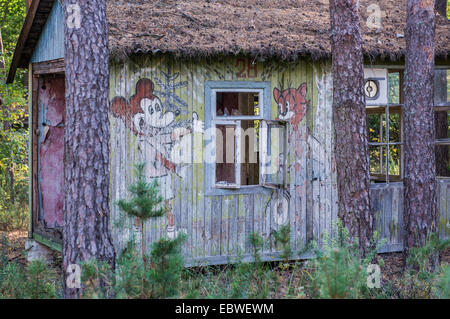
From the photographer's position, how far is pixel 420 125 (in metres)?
7.51

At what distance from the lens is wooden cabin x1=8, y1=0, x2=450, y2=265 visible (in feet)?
25.6

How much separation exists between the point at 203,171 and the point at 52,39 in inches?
127

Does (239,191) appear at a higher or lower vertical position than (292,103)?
lower

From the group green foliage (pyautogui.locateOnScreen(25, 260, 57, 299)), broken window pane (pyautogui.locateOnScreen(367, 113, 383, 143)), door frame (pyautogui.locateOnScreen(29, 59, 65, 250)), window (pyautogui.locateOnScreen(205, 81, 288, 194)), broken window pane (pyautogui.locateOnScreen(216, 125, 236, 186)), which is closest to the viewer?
green foliage (pyautogui.locateOnScreen(25, 260, 57, 299))

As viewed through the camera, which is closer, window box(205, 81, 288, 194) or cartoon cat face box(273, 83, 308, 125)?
window box(205, 81, 288, 194)

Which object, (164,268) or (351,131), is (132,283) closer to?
(164,268)

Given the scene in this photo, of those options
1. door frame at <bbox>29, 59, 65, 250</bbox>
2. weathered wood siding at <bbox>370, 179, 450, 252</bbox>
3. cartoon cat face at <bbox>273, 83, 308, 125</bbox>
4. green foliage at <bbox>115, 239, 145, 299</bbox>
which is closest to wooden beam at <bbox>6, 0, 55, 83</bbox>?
door frame at <bbox>29, 59, 65, 250</bbox>

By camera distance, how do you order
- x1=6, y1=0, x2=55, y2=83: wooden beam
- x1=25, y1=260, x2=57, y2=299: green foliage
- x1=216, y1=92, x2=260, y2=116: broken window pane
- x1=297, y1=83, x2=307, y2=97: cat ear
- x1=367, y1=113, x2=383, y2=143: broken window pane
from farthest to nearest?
x1=367, y1=113, x2=383, y2=143: broken window pane → x1=216, y1=92, x2=260, y2=116: broken window pane → x1=6, y1=0, x2=55, y2=83: wooden beam → x1=297, y1=83, x2=307, y2=97: cat ear → x1=25, y1=260, x2=57, y2=299: green foliage

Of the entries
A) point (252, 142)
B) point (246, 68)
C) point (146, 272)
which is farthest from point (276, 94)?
point (146, 272)

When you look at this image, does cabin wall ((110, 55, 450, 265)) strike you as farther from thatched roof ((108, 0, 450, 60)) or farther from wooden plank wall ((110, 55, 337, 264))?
thatched roof ((108, 0, 450, 60))

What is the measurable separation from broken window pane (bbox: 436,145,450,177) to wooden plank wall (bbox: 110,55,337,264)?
12.4 feet

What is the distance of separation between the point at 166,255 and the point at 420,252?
293 centimetres

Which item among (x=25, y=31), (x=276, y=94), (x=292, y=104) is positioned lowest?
(x=292, y=104)

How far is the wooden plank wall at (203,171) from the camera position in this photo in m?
7.79
